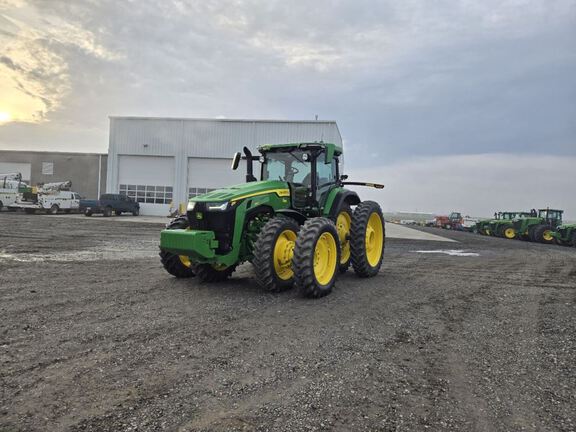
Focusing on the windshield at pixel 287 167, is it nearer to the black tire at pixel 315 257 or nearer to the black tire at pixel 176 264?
the black tire at pixel 315 257

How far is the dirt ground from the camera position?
2.86 m

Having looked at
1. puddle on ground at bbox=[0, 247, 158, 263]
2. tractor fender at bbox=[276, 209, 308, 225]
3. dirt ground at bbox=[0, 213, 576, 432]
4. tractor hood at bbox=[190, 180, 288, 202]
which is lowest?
puddle on ground at bbox=[0, 247, 158, 263]

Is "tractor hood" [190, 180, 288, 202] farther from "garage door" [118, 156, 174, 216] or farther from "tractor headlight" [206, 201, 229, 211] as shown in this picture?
"garage door" [118, 156, 174, 216]

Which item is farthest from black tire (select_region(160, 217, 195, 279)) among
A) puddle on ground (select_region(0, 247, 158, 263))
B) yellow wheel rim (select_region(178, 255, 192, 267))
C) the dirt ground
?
puddle on ground (select_region(0, 247, 158, 263))

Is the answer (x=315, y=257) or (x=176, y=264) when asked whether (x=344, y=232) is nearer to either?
(x=315, y=257)

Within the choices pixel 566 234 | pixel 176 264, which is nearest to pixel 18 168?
pixel 176 264

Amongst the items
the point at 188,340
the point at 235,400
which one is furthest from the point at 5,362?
the point at 235,400

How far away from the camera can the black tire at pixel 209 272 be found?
7.15m

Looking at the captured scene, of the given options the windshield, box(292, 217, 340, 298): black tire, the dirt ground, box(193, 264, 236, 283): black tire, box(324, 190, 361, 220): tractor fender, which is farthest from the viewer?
box(324, 190, 361, 220): tractor fender

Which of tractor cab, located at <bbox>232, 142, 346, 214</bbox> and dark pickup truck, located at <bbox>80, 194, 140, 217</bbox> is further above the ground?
tractor cab, located at <bbox>232, 142, 346, 214</bbox>

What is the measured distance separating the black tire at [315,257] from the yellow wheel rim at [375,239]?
2.19 metres

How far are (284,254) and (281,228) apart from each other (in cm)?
44

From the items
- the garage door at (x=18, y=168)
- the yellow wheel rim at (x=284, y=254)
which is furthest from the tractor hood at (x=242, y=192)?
the garage door at (x=18, y=168)

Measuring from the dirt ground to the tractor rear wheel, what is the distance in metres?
0.94
